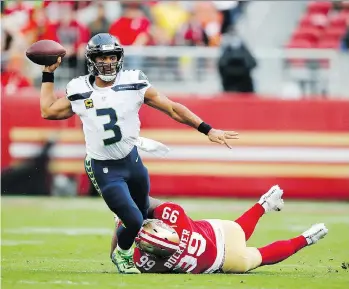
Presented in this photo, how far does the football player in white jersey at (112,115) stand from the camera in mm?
7598

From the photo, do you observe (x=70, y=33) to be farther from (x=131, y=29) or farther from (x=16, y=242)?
(x=16, y=242)

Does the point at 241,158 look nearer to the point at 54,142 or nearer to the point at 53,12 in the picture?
the point at 54,142

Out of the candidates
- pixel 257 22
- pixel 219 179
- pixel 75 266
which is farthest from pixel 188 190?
pixel 75 266

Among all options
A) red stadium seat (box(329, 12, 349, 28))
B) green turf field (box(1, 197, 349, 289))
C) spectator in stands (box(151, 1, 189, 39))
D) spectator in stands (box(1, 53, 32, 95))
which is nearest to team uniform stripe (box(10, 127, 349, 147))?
green turf field (box(1, 197, 349, 289))

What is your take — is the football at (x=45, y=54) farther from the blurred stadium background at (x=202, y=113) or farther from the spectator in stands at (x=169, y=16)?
the spectator in stands at (x=169, y=16)

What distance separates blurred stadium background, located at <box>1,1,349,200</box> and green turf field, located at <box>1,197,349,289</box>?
1.35ft

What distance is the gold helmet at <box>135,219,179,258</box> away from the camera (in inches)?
288

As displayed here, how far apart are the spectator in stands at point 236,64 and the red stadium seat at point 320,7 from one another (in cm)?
404

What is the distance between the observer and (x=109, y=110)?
7.60 metres

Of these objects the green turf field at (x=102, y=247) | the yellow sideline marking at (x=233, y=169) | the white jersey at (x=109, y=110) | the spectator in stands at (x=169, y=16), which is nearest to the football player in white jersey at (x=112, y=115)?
the white jersey at (x=109, y=110)

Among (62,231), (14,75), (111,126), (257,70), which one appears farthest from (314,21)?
(111,126)

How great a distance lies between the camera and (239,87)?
577 inches

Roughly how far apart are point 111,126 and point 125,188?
46 centimetres

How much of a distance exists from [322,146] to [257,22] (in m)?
4.41
